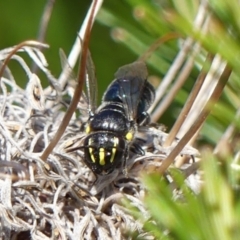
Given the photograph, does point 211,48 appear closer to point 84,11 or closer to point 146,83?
point 146,83

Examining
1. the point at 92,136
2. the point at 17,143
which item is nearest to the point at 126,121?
the point at 92,136

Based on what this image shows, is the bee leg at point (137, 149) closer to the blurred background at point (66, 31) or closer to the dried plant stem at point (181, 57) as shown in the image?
the dried plant stem at point (181, 57)

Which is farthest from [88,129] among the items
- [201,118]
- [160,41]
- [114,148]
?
[201,118]

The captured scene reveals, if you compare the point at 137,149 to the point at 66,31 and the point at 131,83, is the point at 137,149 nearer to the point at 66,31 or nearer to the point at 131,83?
the point at 131,83

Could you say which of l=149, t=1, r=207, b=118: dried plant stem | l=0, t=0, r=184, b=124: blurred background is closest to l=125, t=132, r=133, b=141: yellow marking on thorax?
l=149, t=1, r=207, b=118: dried plant stem

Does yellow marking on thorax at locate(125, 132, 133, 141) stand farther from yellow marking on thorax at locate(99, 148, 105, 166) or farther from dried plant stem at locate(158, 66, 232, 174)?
dried plant stem at locate(158, 66, 232, 174)

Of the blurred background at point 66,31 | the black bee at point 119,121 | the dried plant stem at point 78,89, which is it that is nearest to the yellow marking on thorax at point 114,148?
the black bee at point 119,121

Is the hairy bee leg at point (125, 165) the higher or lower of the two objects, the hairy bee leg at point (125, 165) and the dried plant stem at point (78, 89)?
the lower
